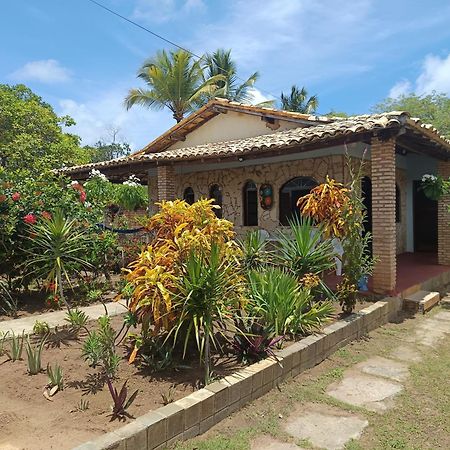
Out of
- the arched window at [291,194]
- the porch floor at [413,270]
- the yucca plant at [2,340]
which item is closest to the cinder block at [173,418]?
the yucca plant at [2,340]

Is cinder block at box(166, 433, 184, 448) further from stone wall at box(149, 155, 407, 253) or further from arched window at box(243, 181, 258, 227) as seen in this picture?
arched window at box(243, 181, 258, 227)

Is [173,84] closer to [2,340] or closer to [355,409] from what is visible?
[2,340]

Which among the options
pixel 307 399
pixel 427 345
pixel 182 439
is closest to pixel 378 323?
pixel 427 345

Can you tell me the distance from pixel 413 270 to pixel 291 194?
360 centimetres

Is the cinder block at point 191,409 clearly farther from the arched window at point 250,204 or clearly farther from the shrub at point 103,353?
the arched window at point 250,204

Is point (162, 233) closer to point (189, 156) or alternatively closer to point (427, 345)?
point (427, 345)

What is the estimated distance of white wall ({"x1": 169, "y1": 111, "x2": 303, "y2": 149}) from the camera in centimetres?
1196

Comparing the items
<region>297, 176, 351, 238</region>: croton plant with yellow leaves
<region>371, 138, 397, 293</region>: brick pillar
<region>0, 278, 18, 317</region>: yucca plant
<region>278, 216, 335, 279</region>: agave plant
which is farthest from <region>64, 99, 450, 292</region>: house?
<region>0, 278, 18, 317</region>: yucca plant

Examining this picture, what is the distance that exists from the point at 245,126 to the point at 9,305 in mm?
8473

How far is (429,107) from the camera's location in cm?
2734

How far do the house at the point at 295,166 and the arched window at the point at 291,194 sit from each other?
3cm

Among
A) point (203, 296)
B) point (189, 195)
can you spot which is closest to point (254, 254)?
point (203, 296)

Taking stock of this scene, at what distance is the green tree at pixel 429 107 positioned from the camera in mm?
25670

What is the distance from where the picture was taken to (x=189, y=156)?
33.7 feet
